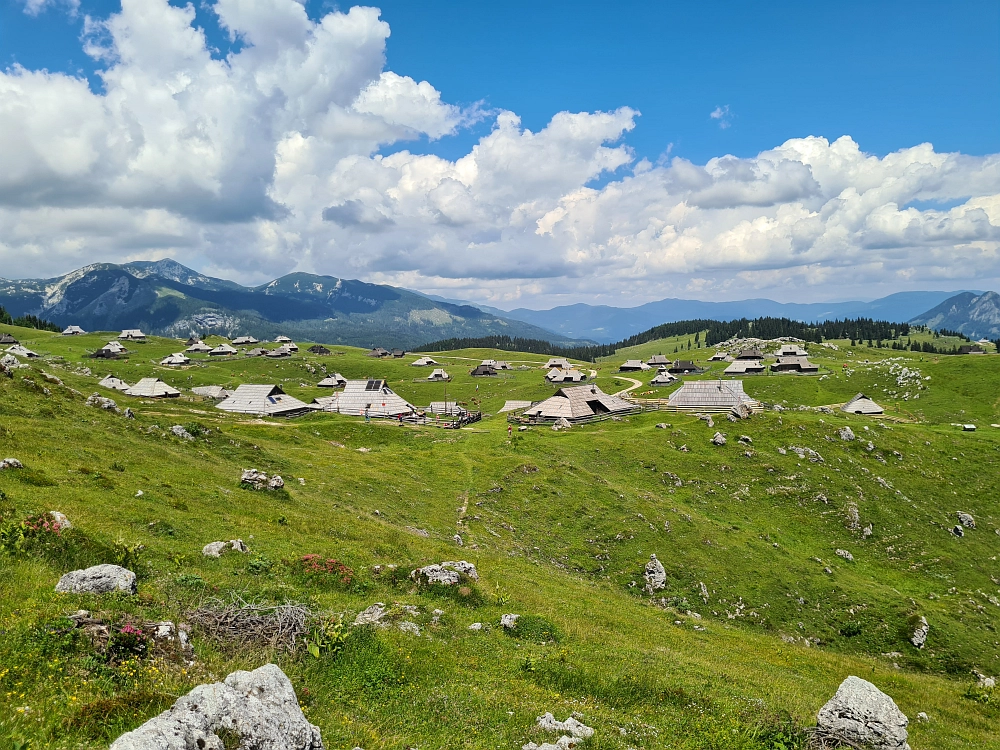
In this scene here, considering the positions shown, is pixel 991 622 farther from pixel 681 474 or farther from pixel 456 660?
pixel 456 660

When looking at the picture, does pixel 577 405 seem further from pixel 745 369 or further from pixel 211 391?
pixel 211 391

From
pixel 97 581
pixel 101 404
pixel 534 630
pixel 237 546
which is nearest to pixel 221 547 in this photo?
pixel 237 546

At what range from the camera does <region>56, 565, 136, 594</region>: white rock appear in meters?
12.4

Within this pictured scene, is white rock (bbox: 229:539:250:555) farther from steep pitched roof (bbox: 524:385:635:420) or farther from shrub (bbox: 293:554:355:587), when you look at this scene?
steep pitched roof (bbox: 524:385:635:420)

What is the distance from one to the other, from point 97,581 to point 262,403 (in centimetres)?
7780

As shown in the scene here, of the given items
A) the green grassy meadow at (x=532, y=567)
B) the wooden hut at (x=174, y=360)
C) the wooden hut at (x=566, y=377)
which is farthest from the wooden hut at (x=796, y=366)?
the wooden hut at (x=174, y=360)

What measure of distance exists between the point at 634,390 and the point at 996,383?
67.1 metres

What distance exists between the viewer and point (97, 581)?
12.7m

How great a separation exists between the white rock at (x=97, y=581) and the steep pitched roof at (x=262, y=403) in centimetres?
7474

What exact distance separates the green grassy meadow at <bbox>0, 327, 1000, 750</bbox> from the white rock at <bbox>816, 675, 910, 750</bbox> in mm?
1311

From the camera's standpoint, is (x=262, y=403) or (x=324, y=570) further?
(x=262, y=403)

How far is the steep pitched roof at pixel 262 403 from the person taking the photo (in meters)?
83.8

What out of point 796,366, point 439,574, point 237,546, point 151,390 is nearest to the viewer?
point 237,546

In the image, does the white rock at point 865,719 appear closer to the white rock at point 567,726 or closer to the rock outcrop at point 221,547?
the white rock at point 567,726
